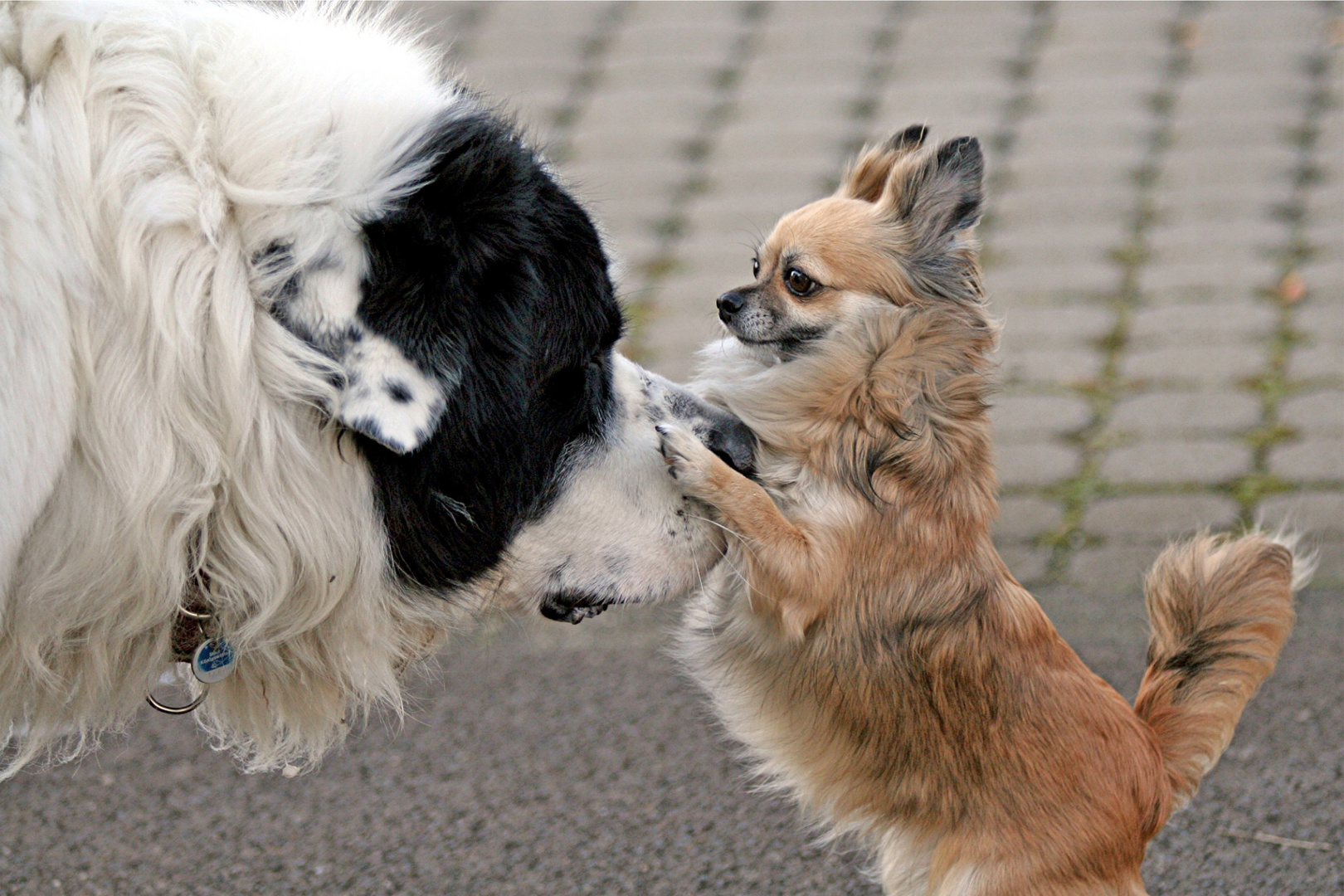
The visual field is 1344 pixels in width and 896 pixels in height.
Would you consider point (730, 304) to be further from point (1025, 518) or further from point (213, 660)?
point (1025, 518)

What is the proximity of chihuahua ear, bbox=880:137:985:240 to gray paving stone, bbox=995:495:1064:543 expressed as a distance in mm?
1648

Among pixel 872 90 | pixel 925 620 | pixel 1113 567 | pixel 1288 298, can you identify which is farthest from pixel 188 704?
pixel 872 90

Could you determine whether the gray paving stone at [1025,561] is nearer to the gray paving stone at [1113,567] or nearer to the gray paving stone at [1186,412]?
the gray paving stone at [1113,567]

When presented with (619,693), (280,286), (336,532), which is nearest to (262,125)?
(280,286)

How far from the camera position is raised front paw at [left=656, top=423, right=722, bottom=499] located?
2486 millimetres

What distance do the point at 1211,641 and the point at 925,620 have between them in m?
0.64

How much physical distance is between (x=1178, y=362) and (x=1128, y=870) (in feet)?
9.51

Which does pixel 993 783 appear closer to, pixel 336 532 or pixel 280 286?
pixel 336 532

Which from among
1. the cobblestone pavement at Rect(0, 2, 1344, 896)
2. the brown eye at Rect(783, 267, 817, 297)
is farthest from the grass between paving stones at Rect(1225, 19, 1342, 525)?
the brown eye at Rect(783, 267, 817, 297)

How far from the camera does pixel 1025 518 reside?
4.58 m

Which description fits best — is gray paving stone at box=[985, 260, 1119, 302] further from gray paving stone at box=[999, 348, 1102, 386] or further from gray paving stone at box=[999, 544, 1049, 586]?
gray paving stone at box=[999, 544, 1049, 586]

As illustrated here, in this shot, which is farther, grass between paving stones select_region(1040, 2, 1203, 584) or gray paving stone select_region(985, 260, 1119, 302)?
gray paving stone select_region(985, 260, 1119, 302)

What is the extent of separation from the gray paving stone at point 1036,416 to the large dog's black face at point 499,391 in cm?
261

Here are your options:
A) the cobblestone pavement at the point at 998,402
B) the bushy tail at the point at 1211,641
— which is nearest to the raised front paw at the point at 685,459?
the cobblestone pavement at the point at 998,402
